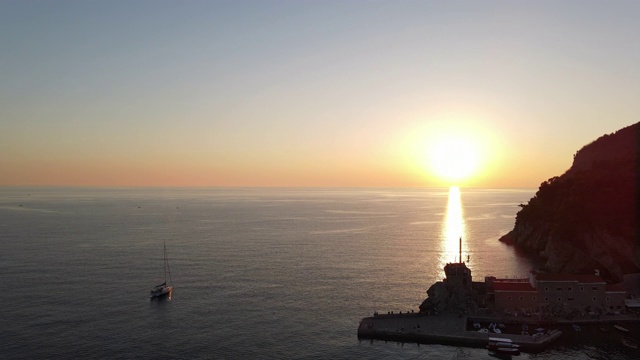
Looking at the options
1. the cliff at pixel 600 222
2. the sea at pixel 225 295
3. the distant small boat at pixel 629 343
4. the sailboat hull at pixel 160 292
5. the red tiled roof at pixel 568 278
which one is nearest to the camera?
the distant small boat at pixel 629 343

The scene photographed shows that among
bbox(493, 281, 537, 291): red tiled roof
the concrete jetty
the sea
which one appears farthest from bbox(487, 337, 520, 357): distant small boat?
bbox(493, 281, 537, 291): red tiled roof

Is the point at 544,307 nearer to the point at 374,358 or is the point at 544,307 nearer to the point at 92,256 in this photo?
the point at 374,358

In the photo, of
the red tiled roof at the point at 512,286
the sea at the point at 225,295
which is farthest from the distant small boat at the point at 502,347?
the red tiled roof at the point at 512,286

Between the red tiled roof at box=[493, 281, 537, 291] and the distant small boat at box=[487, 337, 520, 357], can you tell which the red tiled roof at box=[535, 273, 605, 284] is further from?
the distant small boat at box=[487, 337, 520, 357]

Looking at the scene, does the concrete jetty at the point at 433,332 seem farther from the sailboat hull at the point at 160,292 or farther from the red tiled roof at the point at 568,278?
the sailboat hull at the point at 160,292

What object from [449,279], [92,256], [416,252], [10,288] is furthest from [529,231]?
[10,288]
